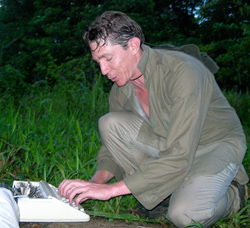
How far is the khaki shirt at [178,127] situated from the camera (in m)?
1.80

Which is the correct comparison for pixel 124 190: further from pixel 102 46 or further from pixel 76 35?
pixel 76 35

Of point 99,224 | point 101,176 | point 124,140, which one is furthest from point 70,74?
point 99,224

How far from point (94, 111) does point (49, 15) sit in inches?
301

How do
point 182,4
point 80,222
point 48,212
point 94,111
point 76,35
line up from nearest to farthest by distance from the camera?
point 48,212, point 80,222, point 94,111, point 76,35, point 182,4

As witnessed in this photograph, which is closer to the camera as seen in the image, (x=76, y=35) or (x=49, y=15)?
(x=76, y=35)

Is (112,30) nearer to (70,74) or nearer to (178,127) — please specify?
(178,127)

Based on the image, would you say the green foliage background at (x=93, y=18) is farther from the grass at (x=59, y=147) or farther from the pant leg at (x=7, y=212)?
the pant leg at (x=7, y=212)

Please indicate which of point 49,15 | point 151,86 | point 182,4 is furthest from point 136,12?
point 151,86

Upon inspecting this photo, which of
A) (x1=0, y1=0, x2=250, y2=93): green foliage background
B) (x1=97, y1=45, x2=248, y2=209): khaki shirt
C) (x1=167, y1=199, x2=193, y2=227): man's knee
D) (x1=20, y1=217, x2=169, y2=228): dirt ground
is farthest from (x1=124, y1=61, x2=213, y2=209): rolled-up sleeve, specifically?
(x1=0, y1=0, x2=250, y2=93): green foliage background

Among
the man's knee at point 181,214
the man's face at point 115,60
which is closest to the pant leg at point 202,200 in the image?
the man's knee at point 181,214

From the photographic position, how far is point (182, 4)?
44.7 feet

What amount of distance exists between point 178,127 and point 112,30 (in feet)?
2.38

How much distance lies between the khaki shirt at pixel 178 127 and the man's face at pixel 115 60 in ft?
0.25

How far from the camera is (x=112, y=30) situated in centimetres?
204
